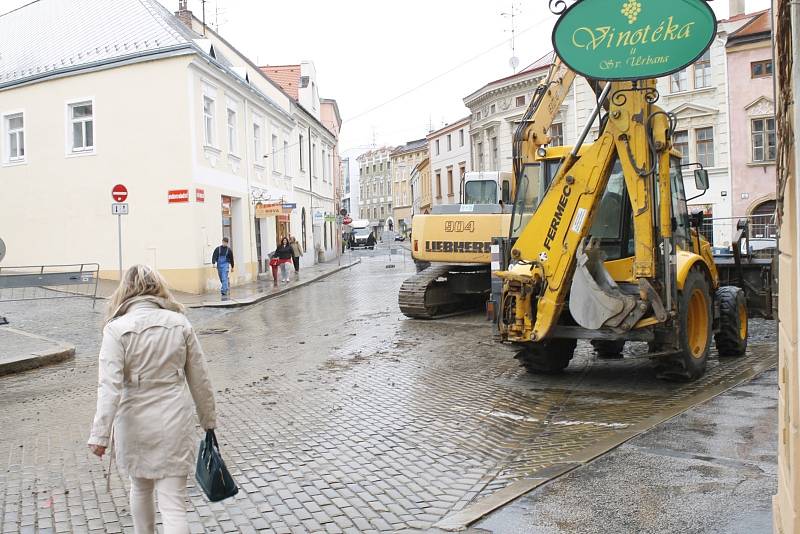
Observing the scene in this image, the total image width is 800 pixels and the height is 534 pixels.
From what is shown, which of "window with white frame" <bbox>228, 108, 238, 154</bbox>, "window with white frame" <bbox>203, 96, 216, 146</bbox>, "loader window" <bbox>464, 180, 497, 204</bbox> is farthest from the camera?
"window with white frame" <bbox>228, 108, 238, 154</bbox>

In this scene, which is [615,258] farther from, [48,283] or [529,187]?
[48,283]

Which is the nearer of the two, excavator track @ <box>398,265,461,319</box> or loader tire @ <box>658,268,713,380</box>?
loader tire @ <box>658,268,713,380</box>

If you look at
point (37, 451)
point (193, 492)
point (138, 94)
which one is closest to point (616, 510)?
point (193, 492)

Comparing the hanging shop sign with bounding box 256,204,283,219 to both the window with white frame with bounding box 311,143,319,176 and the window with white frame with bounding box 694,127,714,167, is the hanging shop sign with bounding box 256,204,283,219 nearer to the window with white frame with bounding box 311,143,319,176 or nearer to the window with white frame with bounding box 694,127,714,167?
the window with white frame with bounding box 311,143,319,176

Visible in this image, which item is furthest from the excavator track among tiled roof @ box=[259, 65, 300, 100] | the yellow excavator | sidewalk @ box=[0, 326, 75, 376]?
tiled roof @ box=[259, 65, 300, 100]

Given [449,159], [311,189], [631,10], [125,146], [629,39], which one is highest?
[449,159]

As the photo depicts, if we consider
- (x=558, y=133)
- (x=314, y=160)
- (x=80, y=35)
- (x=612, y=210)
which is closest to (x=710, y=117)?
(x=558, y=133)

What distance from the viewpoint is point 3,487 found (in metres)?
5.82

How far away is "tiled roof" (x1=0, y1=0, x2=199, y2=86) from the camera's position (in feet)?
80.1

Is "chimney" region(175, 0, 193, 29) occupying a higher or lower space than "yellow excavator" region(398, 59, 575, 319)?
higher

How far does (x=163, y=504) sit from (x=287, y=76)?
155 feet

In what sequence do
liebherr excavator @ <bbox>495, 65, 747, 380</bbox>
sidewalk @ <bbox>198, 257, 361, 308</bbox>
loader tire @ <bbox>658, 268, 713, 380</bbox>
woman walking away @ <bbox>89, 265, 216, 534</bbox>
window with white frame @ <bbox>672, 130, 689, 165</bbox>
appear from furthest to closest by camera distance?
window with white frame @ <bbox>672, 130, 689, 165</bbox> → sidewalk @ <bbox>198, 257, 361, 308</bbox> → loader tire @ <bbox>658, 268, 713, 380</bbox> → liebherr excavator @ <bbox>495, 65, 747, 380</bbox> → woman walking away @ <bbox>89, 265, 216, 534</bbox>

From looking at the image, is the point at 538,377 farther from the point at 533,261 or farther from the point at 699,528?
the point at 699,528

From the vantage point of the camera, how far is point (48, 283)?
19.0m
